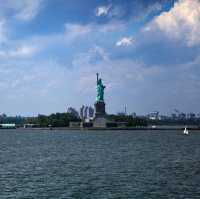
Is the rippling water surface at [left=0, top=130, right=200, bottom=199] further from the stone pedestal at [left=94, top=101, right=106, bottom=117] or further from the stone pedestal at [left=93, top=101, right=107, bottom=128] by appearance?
the stone pedestal at [left=93, top=101, right=107, bottom=128]

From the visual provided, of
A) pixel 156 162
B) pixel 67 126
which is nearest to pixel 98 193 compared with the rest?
pixel 156 162

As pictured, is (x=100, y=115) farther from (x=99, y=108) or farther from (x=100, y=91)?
(x=100, y=91)

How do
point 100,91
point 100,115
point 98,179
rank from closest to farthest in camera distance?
point 98,179 < point 100,91 < point 100,115

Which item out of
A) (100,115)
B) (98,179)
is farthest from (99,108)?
(98,179)

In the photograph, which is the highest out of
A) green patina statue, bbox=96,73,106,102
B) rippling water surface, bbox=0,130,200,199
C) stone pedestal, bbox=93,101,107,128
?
green patina statue, bbox=96,73,106,102

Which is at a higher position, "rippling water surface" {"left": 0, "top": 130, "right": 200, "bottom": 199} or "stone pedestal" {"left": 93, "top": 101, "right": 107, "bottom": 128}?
"stone pedestal" {"left": 93, "top": 101, "right": 107, "bottom": 128}

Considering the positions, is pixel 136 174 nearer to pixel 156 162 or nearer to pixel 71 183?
pixel 71 183

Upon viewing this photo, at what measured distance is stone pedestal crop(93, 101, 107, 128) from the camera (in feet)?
511

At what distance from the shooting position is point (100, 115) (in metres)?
160

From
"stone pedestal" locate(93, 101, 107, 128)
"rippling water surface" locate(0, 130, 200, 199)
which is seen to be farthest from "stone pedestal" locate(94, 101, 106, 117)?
"rippling water surface" locate(0, 130, 200, 199)

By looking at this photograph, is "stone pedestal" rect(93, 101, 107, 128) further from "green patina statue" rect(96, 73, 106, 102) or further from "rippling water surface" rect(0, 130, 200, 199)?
"rippling water surface" rect(0, 130, 200, 199)

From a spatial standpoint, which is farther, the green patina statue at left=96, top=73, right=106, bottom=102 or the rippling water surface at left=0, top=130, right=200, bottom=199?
the green patina statue at left=96, top=73, right=106, bottom=102

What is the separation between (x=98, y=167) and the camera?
38375 millimetres

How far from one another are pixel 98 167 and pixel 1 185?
424 inches
